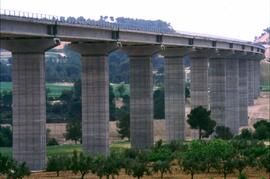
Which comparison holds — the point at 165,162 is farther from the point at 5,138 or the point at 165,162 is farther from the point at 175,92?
the point at 5,138

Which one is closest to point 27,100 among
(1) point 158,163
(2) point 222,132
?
(1) point 158,163

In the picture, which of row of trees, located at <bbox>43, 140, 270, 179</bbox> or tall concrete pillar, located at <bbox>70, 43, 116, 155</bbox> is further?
tall concrete pillar, located at <bbox>70, 43, 116, 155</bbox>

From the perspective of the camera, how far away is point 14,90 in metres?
69.8

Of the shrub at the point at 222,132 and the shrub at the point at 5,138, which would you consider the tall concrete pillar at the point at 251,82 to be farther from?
the shrub at the point at 5,138

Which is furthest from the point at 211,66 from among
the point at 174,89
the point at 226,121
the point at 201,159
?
the point at 201,159

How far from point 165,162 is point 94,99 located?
50.7 feet

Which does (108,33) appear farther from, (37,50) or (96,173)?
(96,173)

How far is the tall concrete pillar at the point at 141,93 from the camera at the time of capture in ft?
310

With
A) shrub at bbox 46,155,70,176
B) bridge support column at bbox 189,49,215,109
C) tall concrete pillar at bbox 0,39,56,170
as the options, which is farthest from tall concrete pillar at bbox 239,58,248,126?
tall concrete pillar at bbox 0,39,56,170

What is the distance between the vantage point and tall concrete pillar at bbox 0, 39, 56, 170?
2739 inches

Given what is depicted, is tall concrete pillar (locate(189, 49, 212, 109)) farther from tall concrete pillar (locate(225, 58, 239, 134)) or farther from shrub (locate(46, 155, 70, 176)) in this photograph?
shrub (locate(46, 155, 70, 176))

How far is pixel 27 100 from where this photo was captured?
2746 inches

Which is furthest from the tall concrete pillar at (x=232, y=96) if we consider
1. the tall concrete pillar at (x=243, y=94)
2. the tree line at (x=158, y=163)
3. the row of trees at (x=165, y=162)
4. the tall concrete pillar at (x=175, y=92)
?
the tree line at (x=158, y=163)

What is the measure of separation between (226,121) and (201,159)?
57185mm
